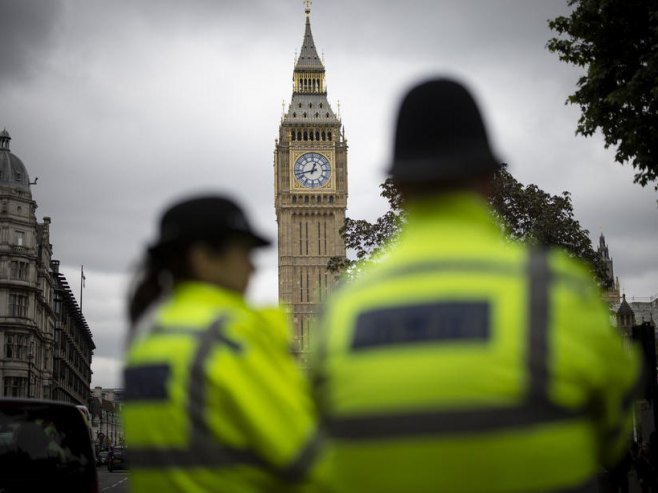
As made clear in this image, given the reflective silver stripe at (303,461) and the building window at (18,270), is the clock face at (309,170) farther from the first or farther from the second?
the reflective silver stripe at (303,461)

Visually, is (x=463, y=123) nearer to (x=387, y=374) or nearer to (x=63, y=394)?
(x=387, y=374)

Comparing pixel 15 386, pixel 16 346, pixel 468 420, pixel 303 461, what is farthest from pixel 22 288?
pixel 468 420

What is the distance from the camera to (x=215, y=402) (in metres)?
3.05

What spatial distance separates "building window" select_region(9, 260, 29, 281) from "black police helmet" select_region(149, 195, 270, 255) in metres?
66.7

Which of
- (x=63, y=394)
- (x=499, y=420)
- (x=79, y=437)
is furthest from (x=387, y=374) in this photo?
(x=63, y=394)

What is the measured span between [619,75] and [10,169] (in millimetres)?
56593

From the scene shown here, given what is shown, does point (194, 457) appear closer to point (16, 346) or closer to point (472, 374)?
point (472, 374)

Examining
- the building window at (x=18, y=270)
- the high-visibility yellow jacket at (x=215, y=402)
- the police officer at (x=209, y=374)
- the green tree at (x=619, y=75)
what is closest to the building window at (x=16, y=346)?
the building window at (x=18, y=270)

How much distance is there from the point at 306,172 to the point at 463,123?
106m

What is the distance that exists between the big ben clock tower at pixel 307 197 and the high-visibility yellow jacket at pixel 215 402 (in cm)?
10321

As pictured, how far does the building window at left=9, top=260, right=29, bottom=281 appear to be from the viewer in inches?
2648

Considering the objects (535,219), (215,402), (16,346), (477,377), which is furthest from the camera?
(16,346)

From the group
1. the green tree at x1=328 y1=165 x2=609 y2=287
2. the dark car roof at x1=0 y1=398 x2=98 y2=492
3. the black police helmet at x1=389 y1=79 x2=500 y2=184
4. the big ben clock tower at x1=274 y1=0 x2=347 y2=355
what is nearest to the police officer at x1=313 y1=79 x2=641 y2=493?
the black police helmet at x1=389 y1=79 x2=500 y2=184

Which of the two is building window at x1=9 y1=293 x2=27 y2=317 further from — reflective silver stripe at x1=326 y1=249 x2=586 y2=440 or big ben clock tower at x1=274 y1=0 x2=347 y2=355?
reflective silver stripe at x1=326 y1=249 x2=586 y2=440
